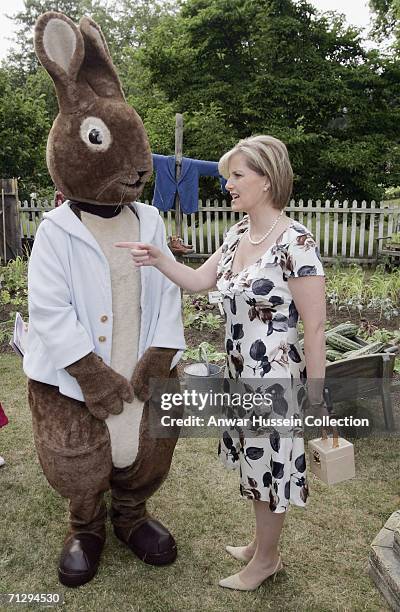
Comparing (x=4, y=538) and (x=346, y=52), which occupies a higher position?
(x=346, y=52)

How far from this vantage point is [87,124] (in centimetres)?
208

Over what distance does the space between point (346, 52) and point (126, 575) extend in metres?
13.2

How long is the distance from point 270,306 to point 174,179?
5.53 metres

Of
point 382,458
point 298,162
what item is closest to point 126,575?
point 382,458

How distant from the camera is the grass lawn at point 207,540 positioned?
2.33m

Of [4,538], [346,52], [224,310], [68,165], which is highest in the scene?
[346,52]

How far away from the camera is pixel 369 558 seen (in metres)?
2.52

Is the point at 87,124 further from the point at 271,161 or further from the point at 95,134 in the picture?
the point at 271,161

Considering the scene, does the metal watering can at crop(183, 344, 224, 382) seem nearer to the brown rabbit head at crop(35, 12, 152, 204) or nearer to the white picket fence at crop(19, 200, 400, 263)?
the brown rabbit head at crop(35, 12, 152, 204)

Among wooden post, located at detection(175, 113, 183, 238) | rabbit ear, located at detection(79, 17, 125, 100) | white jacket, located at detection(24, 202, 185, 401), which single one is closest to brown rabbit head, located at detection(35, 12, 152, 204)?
rabbit ear, located at detection(79, 17, 125, 100)

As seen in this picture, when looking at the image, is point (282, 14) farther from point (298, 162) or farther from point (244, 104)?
point (298, 162)

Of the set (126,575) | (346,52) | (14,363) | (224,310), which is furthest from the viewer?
(346,52)

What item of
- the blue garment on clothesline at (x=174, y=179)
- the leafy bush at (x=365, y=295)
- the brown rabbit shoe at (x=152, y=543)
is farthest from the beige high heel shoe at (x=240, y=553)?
the blue garment on clothesline at (x=174, y=179)

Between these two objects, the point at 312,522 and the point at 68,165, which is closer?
the point at 68,165
